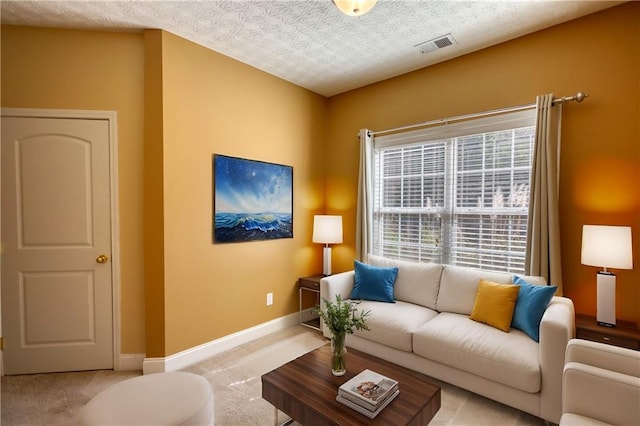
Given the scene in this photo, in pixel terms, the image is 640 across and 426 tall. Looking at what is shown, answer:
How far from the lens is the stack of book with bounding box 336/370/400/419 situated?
1499 mm

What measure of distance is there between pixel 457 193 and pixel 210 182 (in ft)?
8.23

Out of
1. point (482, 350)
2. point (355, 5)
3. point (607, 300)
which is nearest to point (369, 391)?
point (482, 350)

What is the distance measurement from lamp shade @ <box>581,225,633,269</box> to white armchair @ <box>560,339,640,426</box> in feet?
2.57

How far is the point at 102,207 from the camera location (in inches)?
104

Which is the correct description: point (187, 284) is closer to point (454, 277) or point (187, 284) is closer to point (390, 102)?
point (454, 277)

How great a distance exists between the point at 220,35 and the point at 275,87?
95cm

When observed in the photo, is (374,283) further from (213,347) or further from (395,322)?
(213,347)

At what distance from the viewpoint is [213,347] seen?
296 cm

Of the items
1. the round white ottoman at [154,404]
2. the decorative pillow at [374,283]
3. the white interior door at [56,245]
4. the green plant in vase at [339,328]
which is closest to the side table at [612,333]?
the decorative pillow at [374,283]

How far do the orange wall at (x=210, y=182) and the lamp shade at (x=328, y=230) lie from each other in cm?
31

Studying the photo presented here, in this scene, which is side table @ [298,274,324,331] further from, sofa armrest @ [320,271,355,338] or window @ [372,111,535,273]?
window @ [372,111,535,273]

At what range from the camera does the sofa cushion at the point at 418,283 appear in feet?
9.59

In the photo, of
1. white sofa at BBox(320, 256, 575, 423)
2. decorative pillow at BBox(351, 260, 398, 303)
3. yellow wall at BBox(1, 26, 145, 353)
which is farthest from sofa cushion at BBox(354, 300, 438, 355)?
yellow wall at BBox(1, 26, 145, 353)

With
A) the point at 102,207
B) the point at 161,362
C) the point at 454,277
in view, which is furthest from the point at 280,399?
the point at 102,207
